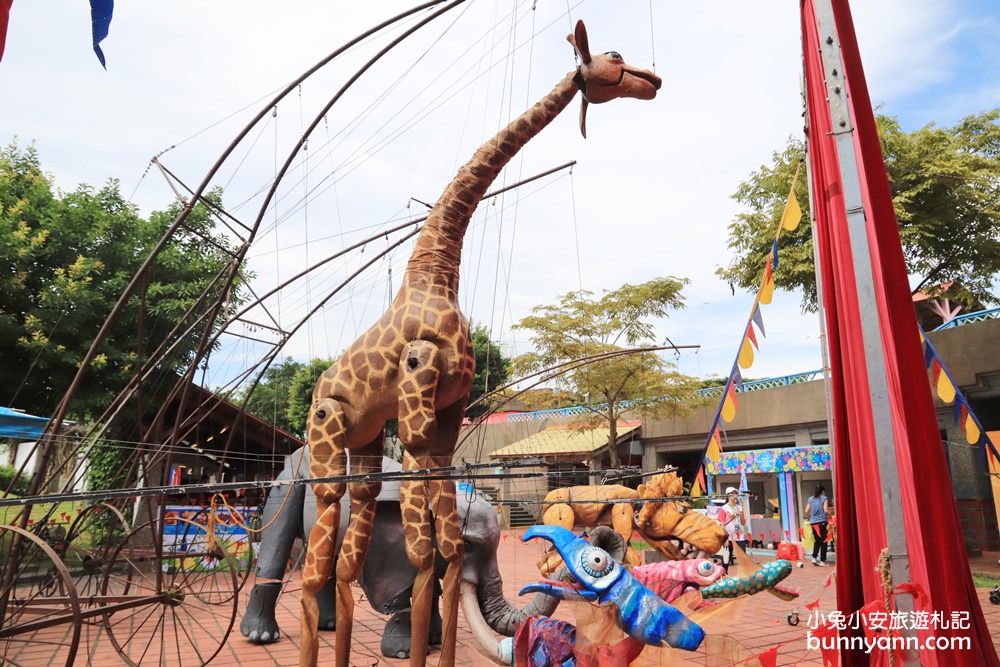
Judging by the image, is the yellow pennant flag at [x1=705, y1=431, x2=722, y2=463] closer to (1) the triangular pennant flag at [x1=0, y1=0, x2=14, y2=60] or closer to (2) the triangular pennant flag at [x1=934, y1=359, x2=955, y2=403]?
(2) the triangular pennant flag at [x1=934, y1=359, x2=955, y2=403]

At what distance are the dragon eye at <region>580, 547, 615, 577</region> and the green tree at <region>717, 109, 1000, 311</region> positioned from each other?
36.9 ft

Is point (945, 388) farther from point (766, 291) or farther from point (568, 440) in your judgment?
point (568, 440)

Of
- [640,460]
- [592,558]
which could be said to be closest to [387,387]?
[592,558]

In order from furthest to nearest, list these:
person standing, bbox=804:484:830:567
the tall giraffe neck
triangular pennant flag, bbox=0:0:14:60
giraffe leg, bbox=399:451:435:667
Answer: person standing, bbox=804:484:830:567 < the tall giraffe neck < giraffe leg, bbox=399:451:435:667 < triangular pennant flag, bbox=0:0:14:60

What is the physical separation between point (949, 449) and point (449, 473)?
43.9 ft

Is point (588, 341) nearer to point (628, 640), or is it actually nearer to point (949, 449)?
point (949, 449)

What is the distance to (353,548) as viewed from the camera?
167 inches

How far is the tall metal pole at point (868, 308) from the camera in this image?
2777 mm

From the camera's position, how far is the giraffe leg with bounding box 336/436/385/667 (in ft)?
13.8

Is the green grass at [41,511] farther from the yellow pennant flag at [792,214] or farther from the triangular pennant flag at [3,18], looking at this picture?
the yellow pennant flag at [792,214]

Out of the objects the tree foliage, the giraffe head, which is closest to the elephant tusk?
the giraffe head

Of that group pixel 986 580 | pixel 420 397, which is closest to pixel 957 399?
pixel 986 580

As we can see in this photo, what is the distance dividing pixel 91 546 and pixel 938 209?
15.0 metres

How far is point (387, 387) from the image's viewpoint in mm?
4441
